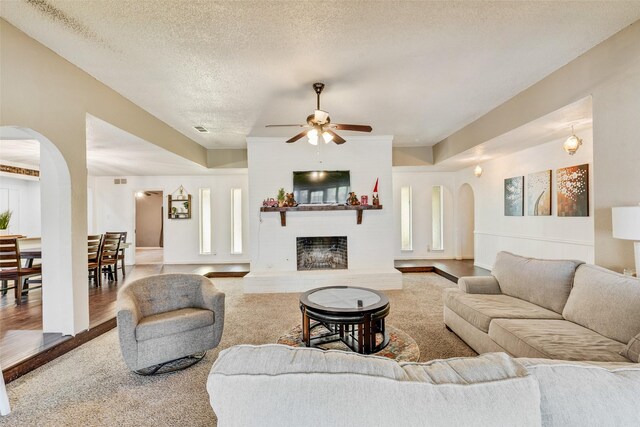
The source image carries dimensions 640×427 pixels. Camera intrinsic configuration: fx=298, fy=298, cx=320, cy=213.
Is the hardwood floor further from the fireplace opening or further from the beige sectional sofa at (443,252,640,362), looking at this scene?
the beige sectional sofa at (443,252,640,362)

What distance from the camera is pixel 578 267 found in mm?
2564

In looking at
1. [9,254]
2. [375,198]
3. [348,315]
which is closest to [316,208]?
[375,198]

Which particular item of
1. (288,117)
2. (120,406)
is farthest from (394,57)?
(120,406)

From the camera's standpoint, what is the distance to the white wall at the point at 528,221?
4.17 m

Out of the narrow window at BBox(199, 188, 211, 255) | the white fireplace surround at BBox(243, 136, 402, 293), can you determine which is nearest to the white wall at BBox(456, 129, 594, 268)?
the white fireplace surround at BBox(243, 136, 402, 293)

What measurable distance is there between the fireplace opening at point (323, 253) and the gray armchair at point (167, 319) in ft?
8.92

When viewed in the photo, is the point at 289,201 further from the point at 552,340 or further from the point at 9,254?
the point at 552,340

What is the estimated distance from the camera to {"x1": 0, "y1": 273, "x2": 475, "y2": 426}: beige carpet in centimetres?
197

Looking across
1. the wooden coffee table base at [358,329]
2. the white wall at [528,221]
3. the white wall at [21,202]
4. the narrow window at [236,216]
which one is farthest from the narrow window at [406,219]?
the white wall at [21,202]

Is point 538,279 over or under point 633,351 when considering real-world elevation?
over

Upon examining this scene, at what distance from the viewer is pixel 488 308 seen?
2.70m

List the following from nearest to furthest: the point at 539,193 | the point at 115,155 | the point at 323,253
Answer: the point at 539,193 → the point at 115,155 → the point at 323,253

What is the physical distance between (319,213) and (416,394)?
484cm

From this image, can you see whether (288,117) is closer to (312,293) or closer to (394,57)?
(394,57)
